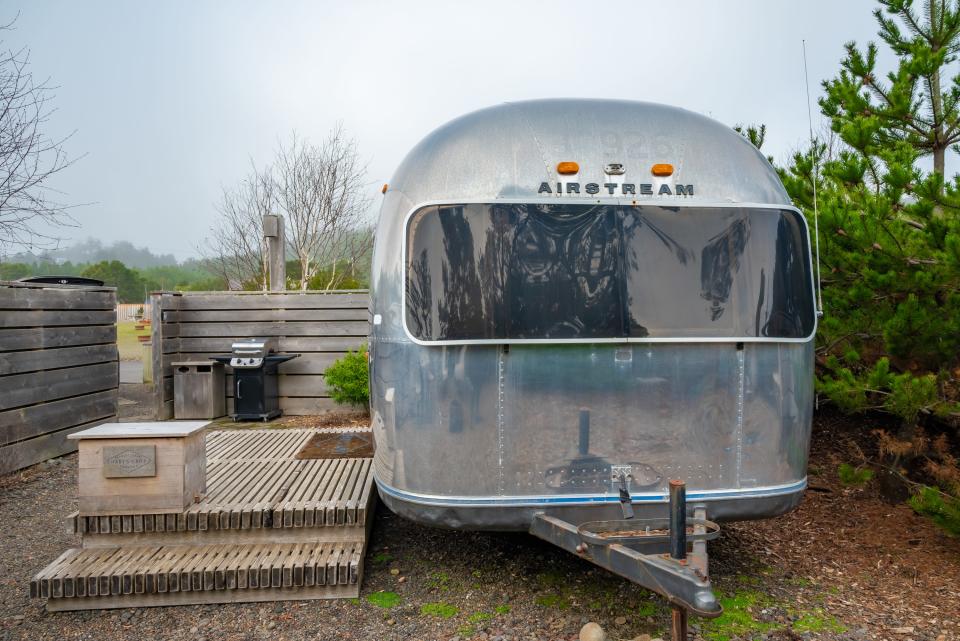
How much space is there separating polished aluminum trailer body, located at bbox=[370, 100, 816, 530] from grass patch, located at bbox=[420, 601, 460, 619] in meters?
0.65

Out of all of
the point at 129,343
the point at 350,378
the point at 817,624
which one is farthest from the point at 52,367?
the point at 129,343

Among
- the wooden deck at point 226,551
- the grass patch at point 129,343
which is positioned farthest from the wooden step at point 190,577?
the grass patch at point 129,343

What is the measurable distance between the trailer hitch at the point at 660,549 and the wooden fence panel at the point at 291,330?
6.49 metres

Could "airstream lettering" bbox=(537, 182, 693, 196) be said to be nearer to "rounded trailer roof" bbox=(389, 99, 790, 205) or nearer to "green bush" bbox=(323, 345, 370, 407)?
"rounded trailer roof" bbox=(389, 99, 790, 205)

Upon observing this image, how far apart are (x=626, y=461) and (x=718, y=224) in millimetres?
1332

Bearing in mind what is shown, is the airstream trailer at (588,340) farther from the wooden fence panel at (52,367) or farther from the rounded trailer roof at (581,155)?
the wooden fence panel at (52,367)

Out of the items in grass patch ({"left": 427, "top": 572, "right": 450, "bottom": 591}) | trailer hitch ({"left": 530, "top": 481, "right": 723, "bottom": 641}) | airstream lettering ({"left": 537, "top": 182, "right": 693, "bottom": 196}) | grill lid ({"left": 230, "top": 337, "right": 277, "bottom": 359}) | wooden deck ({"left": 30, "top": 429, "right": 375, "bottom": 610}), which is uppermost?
airstream lettering ({"left": 537, "top": 182, "right": 693, "bottom": 196})

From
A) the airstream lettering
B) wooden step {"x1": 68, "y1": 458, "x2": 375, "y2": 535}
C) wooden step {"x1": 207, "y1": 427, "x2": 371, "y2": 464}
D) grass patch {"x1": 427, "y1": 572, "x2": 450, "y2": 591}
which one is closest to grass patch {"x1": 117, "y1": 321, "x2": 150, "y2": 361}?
wooden step {"x1": 207, "y1": 427, "x2": 371, "y2": 464}

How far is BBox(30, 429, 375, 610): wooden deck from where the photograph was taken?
3.36 metres

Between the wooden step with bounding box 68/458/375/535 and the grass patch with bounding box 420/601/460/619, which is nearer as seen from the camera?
the grass patch with bounding box 420/601/460/619

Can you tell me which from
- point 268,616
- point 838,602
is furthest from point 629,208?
point 268,616

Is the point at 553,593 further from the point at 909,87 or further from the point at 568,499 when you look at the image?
the point at 909,87

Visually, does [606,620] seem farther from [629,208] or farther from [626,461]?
[629,208]

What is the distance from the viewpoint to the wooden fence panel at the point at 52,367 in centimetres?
612
